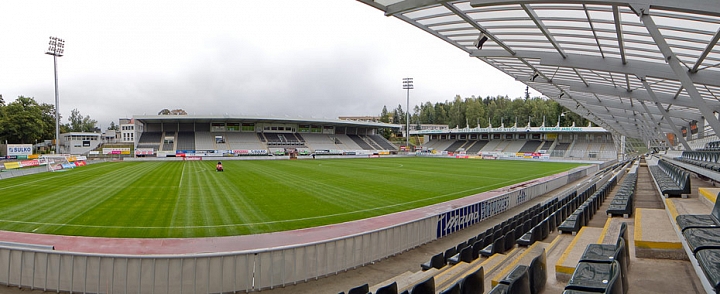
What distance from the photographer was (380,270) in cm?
920

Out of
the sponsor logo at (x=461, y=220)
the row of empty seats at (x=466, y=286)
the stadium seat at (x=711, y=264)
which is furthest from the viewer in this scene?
the sponsor logo at (x=461, y=220)

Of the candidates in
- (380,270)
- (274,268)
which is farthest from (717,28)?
(274,268)

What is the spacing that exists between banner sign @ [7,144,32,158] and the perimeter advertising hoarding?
5285 centimetres

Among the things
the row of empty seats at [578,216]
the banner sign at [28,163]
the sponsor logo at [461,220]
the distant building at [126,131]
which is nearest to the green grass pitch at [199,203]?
the sponsor logo at [461,220]

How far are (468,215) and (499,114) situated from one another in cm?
11710

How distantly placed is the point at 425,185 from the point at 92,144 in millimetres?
69936

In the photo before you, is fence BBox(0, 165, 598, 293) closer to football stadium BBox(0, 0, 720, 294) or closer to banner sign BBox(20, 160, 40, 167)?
football stadium BBox(0, 0, 720, 294)

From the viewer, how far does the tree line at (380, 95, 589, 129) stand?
338 ft

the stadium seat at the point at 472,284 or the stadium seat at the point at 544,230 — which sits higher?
the stadium seat at the point at 472,284

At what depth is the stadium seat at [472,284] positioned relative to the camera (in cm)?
348

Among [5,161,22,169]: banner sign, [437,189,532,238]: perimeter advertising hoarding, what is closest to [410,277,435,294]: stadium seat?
[437,189,532,238]: perimeter advertising hoarding

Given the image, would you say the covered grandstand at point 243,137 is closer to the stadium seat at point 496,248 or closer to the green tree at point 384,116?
the stadium seat at point 496,248

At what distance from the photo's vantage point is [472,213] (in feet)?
45.1

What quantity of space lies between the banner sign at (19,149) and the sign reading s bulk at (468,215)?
52.8m
